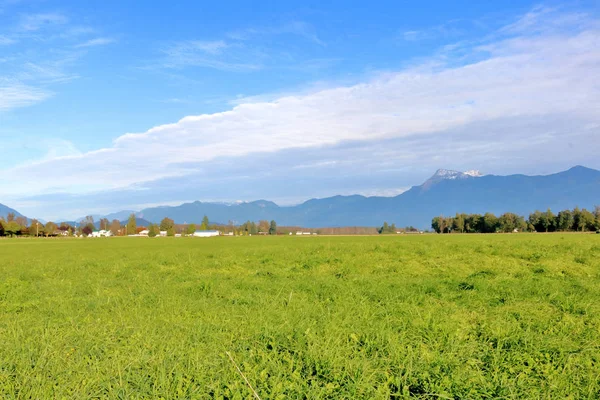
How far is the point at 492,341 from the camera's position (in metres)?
7.86

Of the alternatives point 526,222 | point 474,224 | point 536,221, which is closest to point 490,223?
point 474,224

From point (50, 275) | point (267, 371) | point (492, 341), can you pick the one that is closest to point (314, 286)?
point (492, 341)

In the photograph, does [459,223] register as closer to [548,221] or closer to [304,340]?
[548,221]

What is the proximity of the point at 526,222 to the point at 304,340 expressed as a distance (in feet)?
488

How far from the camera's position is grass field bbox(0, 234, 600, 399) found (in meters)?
5.98

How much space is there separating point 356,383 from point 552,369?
9.48 feet

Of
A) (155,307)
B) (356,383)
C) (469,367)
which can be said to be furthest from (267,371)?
(155,307)

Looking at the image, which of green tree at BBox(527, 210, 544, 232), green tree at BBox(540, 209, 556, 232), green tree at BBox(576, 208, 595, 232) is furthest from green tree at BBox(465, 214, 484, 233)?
green tree at BBox(576, 208, 595, 232)

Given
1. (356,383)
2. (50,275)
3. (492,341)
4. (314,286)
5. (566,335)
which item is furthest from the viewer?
(50,275)

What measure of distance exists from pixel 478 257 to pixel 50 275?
746 inches

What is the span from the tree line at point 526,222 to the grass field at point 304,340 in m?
128

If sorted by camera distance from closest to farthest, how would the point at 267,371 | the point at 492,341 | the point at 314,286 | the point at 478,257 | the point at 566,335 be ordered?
the point at 267,371 → the point at 492,341 → the point at 566,335 → the point at 314,286 → the point at 478,257

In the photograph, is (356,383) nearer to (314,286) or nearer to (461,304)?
(461,304)

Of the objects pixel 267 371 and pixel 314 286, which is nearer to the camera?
pixel 267 371
